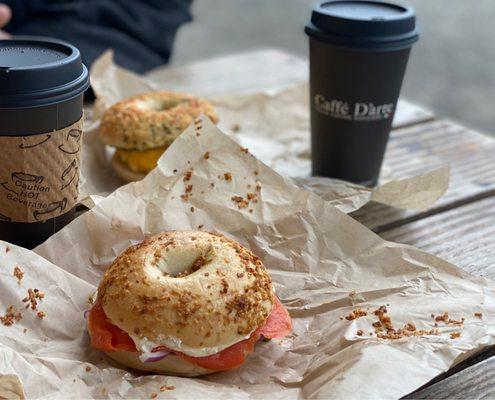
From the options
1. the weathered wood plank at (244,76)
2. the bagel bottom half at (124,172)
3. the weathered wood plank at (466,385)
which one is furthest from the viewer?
the weathered wood plank at (244,76)

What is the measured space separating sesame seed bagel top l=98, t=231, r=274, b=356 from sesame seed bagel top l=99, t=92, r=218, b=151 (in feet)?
1.98

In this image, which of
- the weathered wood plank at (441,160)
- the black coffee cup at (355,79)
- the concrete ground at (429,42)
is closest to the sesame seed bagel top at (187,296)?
the weathered wood plank at (441,160)

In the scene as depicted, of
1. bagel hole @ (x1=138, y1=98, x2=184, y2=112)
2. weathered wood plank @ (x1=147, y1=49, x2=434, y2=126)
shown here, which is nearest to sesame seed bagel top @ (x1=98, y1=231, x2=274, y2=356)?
bagel hole @ (x1=138, y1=98, x2=184, y2=112)

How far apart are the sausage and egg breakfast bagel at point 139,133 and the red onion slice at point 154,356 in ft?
2.52

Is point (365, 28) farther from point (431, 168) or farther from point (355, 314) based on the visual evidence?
point (355, 314)

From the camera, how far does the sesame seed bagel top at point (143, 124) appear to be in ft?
6.49

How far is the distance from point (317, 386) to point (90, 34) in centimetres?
185

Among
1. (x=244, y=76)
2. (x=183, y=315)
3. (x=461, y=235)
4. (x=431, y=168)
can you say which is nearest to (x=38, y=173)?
(x=183, y=315)

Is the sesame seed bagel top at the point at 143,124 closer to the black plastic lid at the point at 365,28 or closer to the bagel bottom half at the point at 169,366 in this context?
the black plastic lid at the point at 365,28

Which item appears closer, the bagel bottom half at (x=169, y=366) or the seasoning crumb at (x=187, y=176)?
the bagel bottom half at (x=169, y=366)

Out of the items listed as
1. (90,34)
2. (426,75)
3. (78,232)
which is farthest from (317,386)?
(426,75)

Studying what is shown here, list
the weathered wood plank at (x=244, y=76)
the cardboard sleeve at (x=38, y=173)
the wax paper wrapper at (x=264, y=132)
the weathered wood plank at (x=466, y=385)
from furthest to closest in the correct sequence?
the weathered wood plank at (x=244, y=76) < the wax paper wrapper at (x=264, y=132) < the cardboard sleeve at (x=38, y=173) < the weathered wood plank at (x=466, y=385)

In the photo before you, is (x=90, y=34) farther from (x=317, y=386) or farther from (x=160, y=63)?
(x=317, y=386)

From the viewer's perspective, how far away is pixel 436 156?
2230 millimetres
